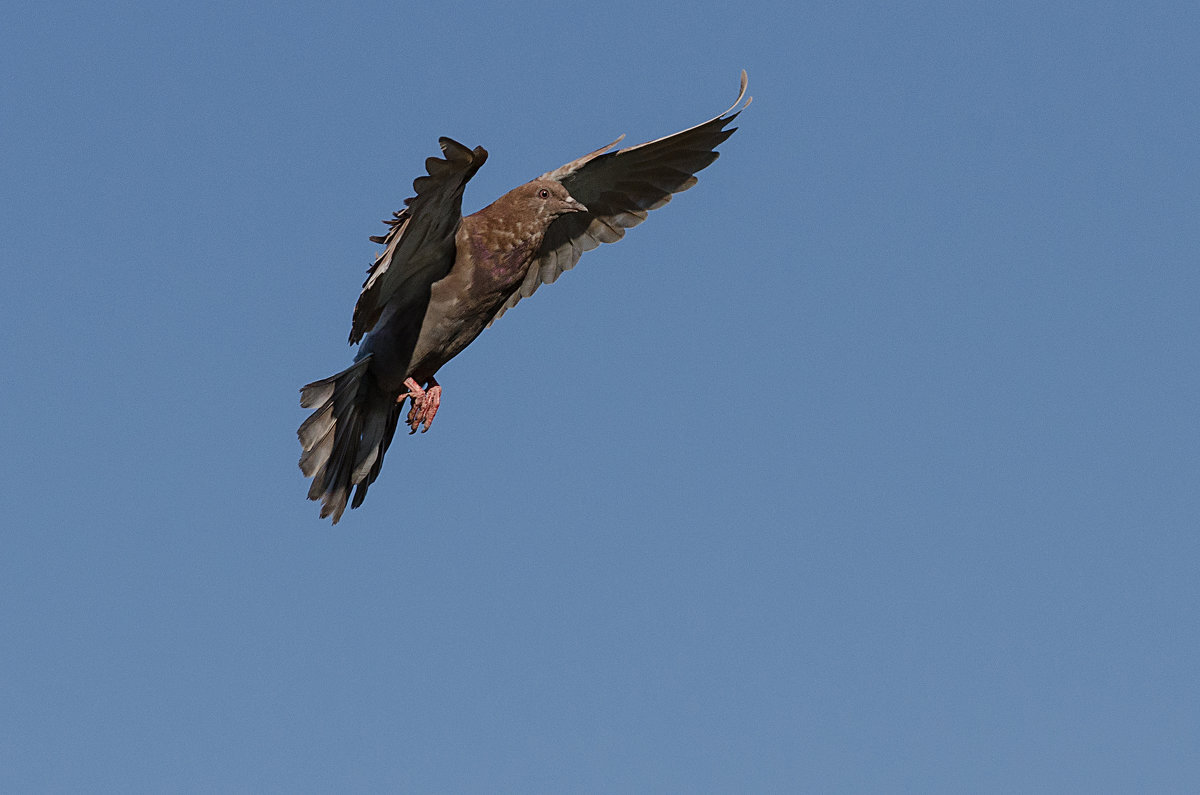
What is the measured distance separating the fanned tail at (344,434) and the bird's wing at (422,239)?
35 centimetres

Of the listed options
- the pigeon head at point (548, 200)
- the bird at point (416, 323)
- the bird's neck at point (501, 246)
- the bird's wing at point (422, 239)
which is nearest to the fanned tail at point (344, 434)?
the bird at point (416, 323)

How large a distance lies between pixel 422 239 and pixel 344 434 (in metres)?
1.25

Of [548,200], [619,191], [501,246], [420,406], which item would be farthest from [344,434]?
[619,191]

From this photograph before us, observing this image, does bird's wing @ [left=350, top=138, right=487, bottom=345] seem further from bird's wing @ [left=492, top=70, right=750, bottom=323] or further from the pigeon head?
bird's wing @ [left=492, top=70, right=750, bottom=323]

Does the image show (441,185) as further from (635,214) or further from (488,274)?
(635,214)

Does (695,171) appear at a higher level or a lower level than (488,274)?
higher

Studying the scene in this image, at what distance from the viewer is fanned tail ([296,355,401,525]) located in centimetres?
951

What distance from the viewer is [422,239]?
921 cm

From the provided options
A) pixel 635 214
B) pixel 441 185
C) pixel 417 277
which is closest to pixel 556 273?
pixel 635 214

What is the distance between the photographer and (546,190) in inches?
388

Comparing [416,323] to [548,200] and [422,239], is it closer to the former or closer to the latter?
[422,239]

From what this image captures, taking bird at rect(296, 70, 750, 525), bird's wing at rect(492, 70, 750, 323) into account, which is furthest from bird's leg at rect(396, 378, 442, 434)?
bird's wing at rect(492, 70, 750, 323)

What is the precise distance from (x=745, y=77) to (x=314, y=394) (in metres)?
3.26

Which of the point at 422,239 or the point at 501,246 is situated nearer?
the point at 422,239
